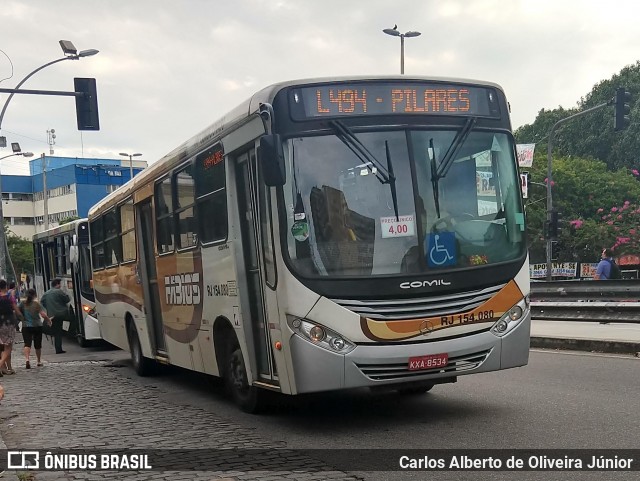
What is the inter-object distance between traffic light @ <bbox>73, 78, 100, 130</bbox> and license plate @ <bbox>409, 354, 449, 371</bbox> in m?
14.3

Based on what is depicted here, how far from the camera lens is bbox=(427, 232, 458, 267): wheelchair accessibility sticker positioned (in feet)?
24.0

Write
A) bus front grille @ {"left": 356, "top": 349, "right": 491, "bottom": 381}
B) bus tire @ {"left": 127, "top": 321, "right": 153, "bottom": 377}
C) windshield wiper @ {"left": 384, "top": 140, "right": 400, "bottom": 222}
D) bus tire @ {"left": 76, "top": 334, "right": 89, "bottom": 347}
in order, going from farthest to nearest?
bus tire @ {"left": 76, "top": 334, "right": 89, "bottom": 347} < bus tire @ {"left": 127, "top": 321, "right": 153, "bottom": 377} < windshield wiper @ {"left": 384, "top": 140, "right": 400, "bottom": 222} < bus front grille @ {"left": 356, "top": 349, "right": 491, "bottom": 381}

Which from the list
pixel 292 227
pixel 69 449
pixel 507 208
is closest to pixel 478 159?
pixel 507 208

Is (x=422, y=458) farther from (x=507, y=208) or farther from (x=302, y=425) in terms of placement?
(x=507, y=208)

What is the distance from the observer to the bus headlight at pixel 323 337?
709cm

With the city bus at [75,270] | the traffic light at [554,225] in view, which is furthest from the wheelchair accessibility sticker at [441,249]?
the traffic light at [554,225]

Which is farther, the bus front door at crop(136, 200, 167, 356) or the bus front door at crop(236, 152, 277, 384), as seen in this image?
the bus front door at crop(136, 200, 167, 356)

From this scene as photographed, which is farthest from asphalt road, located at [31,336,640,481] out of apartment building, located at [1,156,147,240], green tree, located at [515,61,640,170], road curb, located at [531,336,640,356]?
apartment building, located at [1,156,147,240]

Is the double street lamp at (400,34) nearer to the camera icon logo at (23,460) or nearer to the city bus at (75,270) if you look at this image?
the city bus at (75,270)

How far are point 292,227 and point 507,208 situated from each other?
2107mm

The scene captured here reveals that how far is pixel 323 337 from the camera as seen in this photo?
23.4ft

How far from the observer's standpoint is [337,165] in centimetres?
734

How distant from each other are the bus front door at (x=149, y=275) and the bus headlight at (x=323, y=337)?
491cm

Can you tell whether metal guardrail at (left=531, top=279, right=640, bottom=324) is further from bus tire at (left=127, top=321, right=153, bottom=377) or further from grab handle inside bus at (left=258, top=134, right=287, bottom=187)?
grab handle inside bus at (left=258, top=134, right=287, bottom=187)
